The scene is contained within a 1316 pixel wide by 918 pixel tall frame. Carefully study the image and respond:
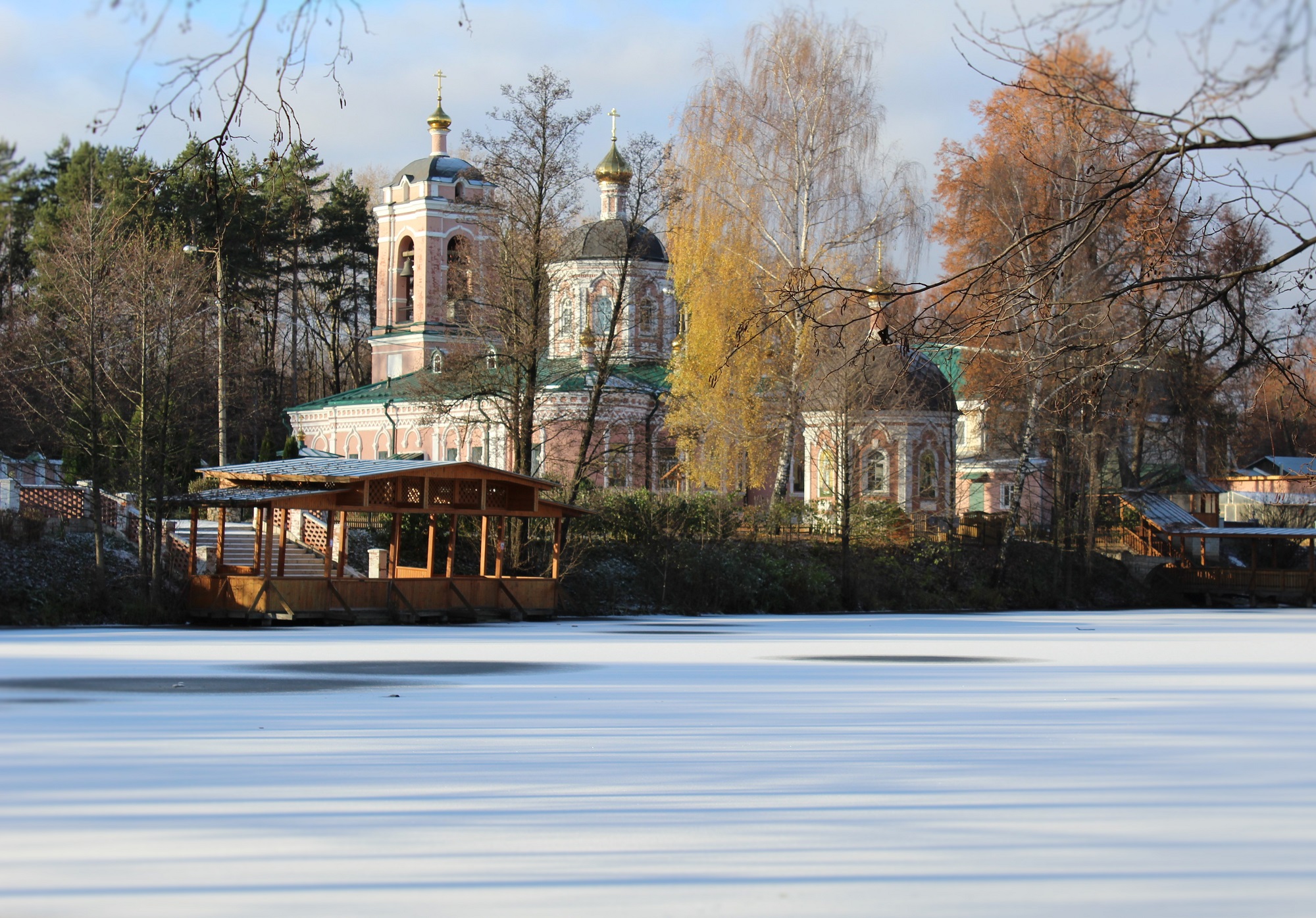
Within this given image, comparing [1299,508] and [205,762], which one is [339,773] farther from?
[1299,508]

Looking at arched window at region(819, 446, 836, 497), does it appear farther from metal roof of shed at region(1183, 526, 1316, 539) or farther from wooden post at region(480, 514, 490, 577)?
wooden post at region(480, 514, 490, 577)

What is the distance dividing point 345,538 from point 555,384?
17654 mm

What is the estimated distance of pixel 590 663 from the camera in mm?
16391

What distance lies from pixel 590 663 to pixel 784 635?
791cm

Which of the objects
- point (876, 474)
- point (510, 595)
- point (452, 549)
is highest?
point (876, 474)

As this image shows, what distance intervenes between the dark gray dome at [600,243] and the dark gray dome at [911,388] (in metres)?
9.11

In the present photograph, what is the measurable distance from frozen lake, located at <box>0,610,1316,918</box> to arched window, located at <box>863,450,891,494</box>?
27.8 m

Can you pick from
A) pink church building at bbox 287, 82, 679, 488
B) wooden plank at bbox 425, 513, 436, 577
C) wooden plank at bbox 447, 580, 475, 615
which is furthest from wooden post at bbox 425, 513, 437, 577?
pink church building at bbox 287, 82, 679, 488

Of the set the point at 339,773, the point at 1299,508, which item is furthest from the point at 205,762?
the point at 1299,508

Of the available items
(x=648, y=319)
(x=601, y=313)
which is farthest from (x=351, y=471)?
(x=601, y=313)

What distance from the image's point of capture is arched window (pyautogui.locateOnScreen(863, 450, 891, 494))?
1702 inches

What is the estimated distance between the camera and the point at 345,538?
28719 millimetres

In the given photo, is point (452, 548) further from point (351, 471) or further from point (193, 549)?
point (193, 549)

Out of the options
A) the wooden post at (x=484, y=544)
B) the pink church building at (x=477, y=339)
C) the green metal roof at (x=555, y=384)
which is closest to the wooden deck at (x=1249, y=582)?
the pink church building at (x=477, y=339)
